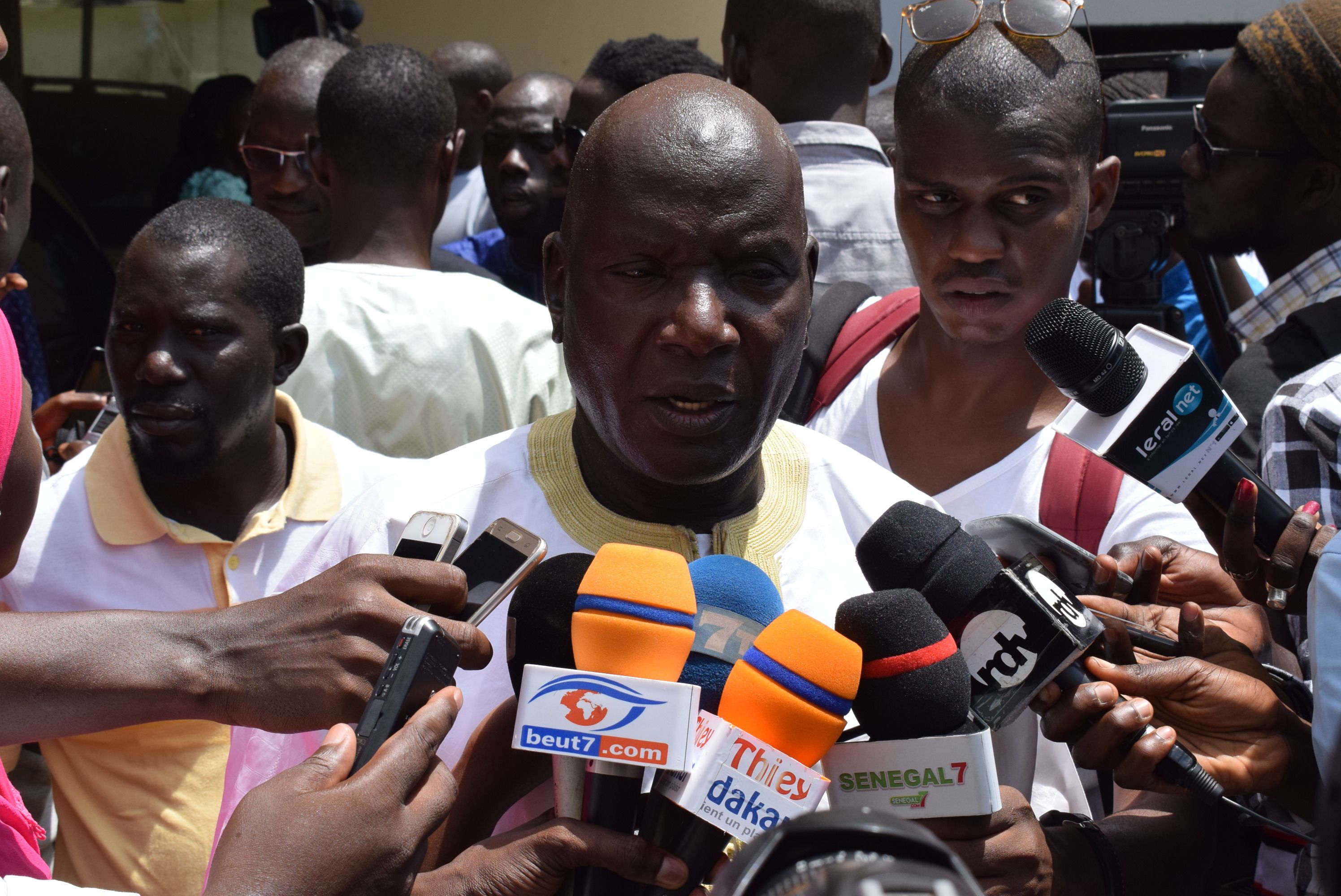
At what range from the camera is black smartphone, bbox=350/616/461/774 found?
140cm

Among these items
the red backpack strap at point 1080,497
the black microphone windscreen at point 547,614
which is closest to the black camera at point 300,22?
the red backpack strap at point 1080,497

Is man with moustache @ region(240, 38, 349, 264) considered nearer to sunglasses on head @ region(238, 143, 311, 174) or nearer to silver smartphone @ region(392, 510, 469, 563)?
sunglasses on head @ region(238, 143, 311, 174)

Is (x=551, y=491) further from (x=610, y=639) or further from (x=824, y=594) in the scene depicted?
(x=610, y=639)

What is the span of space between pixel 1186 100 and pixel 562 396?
211 centimetres

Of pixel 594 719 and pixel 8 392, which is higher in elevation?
pixel 594 719

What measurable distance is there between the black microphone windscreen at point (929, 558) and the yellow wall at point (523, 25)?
6507mm

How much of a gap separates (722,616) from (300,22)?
17.8 feet

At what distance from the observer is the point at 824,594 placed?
1.96 m

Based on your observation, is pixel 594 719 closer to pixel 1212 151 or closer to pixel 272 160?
pixel 1212 151

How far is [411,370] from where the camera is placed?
11.2 ft

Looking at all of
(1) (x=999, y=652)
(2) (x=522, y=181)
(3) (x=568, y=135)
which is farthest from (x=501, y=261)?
(1) (x=999, y=652)

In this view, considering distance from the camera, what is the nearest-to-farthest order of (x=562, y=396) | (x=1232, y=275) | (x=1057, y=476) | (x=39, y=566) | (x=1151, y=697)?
(x=1151, y=697)
(x=1057, y=476)
(x=39, y=566)
(x=562, y=396)
(x=1232, y=275)

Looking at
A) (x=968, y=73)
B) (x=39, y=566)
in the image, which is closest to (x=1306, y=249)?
(x=968, y=73)

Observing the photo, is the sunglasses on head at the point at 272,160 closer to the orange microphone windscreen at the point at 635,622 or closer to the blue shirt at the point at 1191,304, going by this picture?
the blue shirt at the point at 1191,304
